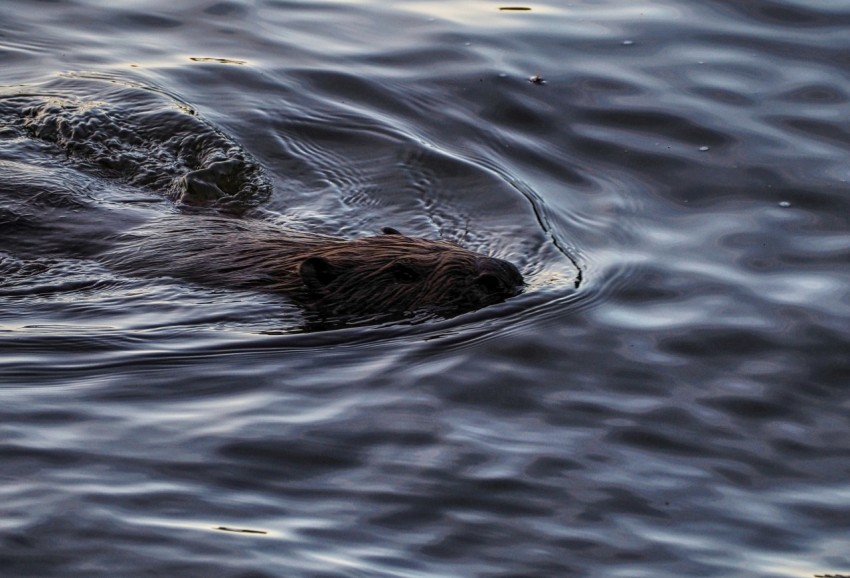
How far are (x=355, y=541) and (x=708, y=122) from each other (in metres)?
5.96

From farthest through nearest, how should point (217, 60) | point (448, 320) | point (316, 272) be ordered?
point (217, 60), point (316, 272), point (448, 320)

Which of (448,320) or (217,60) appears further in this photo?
(217,60)

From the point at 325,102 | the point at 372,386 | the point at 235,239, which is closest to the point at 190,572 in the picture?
the point at 372,386

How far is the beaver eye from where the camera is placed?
24.5ft

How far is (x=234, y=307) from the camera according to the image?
7.45 meters

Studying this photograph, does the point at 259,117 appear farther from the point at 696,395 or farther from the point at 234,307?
the point at 696,395

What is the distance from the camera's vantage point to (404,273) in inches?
295

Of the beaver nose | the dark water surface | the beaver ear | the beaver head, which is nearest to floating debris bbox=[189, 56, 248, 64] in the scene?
the dark water surface

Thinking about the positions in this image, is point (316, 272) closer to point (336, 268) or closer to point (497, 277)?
point (336, 268)

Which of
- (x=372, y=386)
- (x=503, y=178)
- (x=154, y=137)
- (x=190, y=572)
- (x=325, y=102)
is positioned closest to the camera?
(x=190, y=572)

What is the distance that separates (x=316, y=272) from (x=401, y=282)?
0.46 m

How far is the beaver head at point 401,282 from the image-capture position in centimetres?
741

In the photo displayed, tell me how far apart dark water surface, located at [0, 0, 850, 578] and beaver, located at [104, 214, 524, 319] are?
0.46 feet

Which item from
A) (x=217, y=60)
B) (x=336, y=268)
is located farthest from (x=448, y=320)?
(x=217, y=60)
